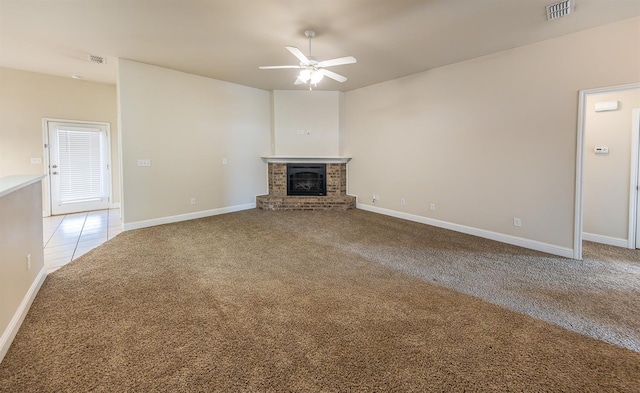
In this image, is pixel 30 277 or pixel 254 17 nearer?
pixel 30 277

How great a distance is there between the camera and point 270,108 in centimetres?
734

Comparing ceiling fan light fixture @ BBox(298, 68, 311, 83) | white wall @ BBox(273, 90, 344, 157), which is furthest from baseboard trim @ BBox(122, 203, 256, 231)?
ceiling fan light fixture @ BBox(298, 68, 311, 83)

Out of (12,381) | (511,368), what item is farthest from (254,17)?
(511,368)

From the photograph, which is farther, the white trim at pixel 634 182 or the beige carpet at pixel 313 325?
the white trim at pixel 634 182

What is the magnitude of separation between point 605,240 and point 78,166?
10286mm

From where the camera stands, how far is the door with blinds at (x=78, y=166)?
6398 millimetres

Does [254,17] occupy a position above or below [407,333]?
above

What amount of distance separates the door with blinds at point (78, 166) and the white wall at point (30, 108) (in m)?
0.21

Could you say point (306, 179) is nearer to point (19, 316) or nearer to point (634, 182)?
point (19, 316)

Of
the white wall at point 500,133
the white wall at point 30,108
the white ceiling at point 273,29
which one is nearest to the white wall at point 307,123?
the white wall at point 500,133

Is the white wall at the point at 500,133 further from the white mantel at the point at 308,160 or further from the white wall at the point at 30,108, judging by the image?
A: the white wall at the point at 30,108

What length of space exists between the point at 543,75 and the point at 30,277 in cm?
634

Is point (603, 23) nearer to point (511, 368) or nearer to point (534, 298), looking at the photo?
point (534, 298)

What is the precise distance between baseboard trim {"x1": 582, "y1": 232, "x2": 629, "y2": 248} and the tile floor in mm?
7561
